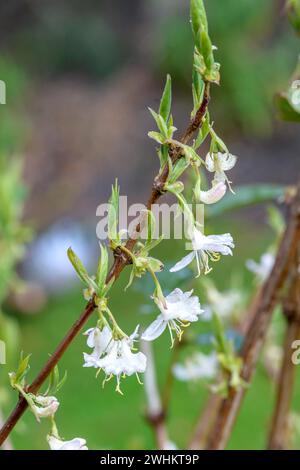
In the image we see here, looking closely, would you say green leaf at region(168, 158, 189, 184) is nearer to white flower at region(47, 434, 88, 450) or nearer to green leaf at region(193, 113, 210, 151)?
green leaf at region(193, 113, 210, 151)

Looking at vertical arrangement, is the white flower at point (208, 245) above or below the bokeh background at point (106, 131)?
below

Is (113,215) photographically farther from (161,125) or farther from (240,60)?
(240,60)

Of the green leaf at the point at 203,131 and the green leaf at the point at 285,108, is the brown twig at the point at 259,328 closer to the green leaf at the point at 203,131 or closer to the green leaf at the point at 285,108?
the green leaf at the point at 285,108

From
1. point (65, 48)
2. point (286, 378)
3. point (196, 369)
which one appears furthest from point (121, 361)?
point (65, 48)

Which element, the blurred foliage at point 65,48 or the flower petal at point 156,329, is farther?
the blurred foliage at point 65,48

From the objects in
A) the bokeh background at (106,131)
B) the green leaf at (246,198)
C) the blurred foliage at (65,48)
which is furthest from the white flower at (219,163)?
the blurred foliage at (65,48)
